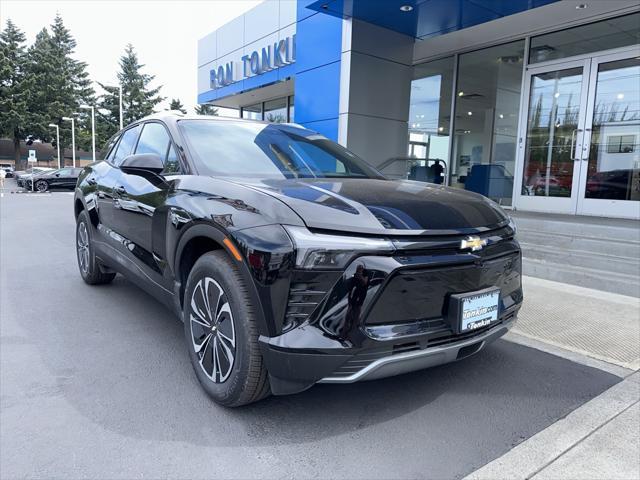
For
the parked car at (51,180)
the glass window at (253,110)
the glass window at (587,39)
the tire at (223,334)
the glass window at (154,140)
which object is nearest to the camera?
the tire at (223,334)

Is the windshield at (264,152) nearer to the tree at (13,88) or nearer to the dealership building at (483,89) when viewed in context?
the dealership building at (483,89)

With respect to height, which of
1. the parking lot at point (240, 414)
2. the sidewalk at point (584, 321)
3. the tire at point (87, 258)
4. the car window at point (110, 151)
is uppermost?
the car window at point (110, 151)

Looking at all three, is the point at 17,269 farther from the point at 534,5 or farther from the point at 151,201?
the point at 534,5

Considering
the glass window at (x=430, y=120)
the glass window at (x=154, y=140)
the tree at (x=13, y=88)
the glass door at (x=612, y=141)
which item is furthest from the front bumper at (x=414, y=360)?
the tree at (x=13, y=88)

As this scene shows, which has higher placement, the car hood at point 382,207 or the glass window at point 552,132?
the glass window at point 552,132

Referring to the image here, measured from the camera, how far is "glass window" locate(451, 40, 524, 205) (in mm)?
9711

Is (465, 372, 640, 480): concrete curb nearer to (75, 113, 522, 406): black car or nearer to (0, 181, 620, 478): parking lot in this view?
(0, 181, 620, 478): parking lot

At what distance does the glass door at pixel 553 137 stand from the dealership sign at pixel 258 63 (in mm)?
6137

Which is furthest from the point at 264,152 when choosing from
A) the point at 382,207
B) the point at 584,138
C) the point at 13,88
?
the point at 13,88

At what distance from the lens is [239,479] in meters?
1.97

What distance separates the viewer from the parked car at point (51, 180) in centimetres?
2811

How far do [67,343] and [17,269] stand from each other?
311 cm

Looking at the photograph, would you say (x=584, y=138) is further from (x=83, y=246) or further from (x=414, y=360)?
(x=83, y=246)

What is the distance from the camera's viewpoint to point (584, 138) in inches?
303
